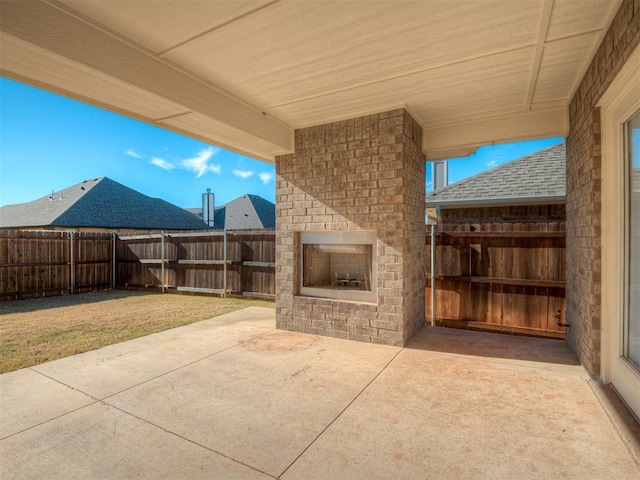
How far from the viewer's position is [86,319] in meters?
5.30

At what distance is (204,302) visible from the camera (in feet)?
23.2

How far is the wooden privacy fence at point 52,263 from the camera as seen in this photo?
7547mm

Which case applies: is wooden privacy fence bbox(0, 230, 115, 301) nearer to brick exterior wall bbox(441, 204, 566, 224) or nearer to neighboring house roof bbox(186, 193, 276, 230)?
neighboring house roof bbox(186, 193, 276, 230)

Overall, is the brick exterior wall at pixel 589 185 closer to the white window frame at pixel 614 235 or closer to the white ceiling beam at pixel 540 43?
the white window frame at pixel 614 235

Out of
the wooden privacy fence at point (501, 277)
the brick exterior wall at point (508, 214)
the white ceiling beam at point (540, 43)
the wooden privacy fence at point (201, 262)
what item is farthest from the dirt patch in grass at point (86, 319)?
the white ceiling beam at point (540, 43)

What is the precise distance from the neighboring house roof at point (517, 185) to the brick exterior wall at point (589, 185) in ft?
10.3

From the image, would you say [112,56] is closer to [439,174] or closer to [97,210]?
[97,210]

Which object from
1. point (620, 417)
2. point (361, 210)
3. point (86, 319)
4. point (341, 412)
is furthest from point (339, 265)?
point (86, 319)

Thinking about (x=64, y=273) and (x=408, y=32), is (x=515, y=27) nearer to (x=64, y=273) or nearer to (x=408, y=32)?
(x=408, y=32)

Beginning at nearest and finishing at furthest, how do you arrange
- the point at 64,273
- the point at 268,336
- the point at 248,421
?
the point at 248,421, the point at 268,336, the point at 64,273

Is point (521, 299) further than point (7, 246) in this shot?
No

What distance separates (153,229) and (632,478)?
1624cm

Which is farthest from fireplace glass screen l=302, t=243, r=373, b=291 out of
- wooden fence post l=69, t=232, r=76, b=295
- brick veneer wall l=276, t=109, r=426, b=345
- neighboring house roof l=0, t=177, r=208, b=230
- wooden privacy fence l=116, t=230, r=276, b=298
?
neighboring house roof l=0, t=177, r=208, b=230

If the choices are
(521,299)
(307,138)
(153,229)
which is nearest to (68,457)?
(307,138)
